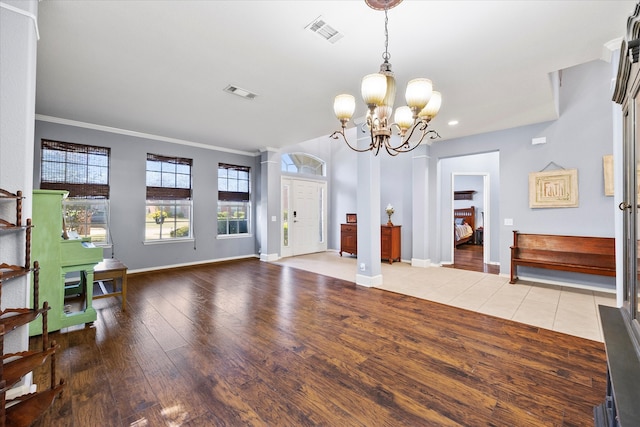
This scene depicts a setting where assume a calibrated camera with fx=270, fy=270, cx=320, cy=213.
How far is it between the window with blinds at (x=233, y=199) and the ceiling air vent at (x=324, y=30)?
178 inches

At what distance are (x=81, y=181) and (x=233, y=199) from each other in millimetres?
2710

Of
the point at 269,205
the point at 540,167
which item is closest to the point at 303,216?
the point at 269,205

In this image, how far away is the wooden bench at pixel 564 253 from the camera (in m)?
3.77

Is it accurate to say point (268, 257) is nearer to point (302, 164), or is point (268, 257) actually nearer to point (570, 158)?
point (302, 164)

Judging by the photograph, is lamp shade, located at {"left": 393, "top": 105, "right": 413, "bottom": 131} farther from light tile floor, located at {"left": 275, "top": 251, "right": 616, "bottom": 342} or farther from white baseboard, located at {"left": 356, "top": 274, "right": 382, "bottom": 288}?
white baseboard, located at {"left": 356, "top": 274, "right": 382, "bottom": 288}

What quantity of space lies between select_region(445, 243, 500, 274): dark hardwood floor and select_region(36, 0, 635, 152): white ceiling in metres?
2.89

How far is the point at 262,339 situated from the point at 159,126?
4132 millimetres

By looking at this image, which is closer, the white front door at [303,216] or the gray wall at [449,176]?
the gray wall at [449,176]

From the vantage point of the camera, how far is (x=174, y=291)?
3.93 m

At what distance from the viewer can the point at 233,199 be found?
6395 mm

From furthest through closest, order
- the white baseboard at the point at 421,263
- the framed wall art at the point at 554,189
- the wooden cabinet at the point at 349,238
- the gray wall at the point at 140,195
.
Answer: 1. the wooden cabinet at the point at 349,238
2. the white baseboard at the point at 421,263
3. the gray wall at the point at 140,195
4. the framed wall art at the point at 554,189

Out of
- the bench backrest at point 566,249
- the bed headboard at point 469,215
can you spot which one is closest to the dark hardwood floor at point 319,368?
the bench backrest at point 566,249

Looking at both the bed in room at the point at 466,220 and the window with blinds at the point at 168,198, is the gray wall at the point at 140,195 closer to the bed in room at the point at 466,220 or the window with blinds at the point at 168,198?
the window with blinds at the point at 168,198

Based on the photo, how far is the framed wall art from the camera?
4.07 m
